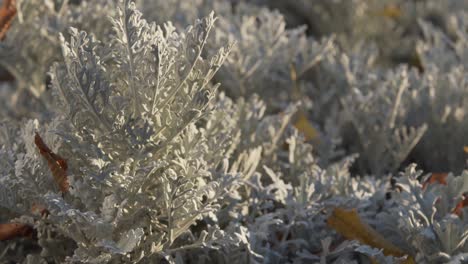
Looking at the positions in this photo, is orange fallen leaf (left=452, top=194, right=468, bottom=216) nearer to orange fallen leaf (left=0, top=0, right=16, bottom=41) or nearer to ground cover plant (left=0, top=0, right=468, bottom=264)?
ground cover plant (left=0, top=0, right=468, bottom=264)

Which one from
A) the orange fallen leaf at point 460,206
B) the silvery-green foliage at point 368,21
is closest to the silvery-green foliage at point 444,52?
the silvery-green foliage at point 368,21

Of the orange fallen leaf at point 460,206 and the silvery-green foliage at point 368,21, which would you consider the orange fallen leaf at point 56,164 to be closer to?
the orange fallen leaf at point 460,206

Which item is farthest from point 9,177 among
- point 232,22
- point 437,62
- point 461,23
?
point 461,23

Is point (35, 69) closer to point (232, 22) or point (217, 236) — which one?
point (232, 22)

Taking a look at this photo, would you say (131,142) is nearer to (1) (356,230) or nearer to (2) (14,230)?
(2) (14,230)

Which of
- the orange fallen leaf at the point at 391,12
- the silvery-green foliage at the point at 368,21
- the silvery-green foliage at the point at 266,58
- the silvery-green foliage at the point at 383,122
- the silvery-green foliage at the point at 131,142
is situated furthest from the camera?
the orange fallen leaf at the point at 391,12

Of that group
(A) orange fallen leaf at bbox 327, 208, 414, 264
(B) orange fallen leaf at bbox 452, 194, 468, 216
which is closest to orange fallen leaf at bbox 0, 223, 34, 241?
(A) orange fallen leaf at bbox 327, 208, 414, 264

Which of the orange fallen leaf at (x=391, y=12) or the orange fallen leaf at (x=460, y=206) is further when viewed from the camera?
the orange fallen leaf at (x=391, y=12)
